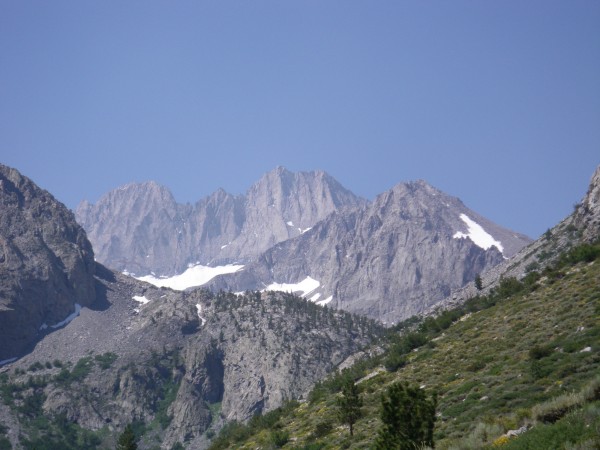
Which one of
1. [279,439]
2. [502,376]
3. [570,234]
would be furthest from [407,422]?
[570,234]

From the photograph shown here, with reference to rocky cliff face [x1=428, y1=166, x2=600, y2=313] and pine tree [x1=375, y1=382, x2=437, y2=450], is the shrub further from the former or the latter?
rocky cliff face [x1=428, y1=166, x2=600, y2=313]

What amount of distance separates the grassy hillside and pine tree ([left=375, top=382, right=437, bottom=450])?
3.93 ft

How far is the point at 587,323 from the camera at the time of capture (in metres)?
41.4

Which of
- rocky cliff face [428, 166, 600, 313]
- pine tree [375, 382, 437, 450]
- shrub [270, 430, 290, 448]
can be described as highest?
rocky cliff face [428, 166, 600, 313]

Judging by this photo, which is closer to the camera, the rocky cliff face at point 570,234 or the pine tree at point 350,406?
the pine tree at point 350,406

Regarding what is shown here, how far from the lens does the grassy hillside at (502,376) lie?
24109 millimetres

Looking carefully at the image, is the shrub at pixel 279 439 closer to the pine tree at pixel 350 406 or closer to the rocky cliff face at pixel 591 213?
the pine tree at pixel 350 406

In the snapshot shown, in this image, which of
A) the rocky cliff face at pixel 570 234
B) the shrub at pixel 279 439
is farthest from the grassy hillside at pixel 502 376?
the rocky cliff face at pixel 570 234

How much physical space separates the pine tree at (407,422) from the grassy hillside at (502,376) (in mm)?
1198

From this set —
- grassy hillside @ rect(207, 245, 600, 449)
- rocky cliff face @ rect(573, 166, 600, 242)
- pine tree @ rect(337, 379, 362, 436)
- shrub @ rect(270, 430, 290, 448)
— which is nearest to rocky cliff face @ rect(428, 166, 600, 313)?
rocky cliff face @ rect(573, 166, 600, 242)

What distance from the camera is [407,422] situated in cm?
2988

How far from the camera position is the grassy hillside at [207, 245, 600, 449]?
79.1 feet

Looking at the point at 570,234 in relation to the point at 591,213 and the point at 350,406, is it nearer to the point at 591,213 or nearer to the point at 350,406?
the point at 591,213

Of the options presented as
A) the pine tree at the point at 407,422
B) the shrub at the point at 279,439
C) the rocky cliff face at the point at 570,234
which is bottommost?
the pine tree at the point at 407,422
